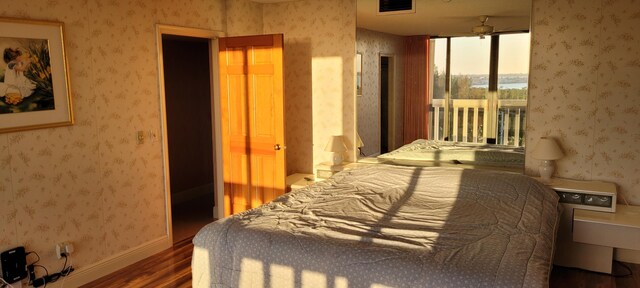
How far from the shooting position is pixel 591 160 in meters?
3.68

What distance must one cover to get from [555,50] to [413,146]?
1.42 meters

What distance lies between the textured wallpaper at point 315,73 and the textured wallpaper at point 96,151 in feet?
3.39

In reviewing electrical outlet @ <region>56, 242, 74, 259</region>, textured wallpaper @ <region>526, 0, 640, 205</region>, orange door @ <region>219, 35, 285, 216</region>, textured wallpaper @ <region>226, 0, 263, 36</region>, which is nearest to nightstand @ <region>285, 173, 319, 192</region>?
orange door @ <region>219, 35, 285, 216</region>

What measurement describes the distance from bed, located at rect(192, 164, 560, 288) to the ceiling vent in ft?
5.35

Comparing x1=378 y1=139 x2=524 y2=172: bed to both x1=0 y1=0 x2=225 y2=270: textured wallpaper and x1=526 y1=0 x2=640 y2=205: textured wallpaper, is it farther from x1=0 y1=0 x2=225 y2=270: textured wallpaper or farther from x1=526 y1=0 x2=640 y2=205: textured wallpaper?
x1=0 y1=0 x2=225 y2=270: textured wallpaper

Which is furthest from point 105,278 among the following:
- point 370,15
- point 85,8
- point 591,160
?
point 591,160

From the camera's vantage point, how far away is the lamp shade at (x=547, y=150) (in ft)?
11.8

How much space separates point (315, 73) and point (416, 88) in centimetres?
104

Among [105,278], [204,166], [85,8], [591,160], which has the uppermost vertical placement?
[85,8]

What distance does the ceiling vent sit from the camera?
4.20 metres

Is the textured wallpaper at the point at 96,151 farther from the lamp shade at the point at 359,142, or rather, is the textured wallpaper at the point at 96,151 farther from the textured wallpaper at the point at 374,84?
the lamp shade at the point at 359,142

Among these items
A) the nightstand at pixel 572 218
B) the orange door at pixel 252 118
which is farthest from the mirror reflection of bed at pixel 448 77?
the orange door at pixel 252 118

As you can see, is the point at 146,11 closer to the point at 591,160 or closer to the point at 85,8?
the point at 85,8

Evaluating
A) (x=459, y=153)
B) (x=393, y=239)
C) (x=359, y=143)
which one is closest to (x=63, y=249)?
(x=393, y=239)
